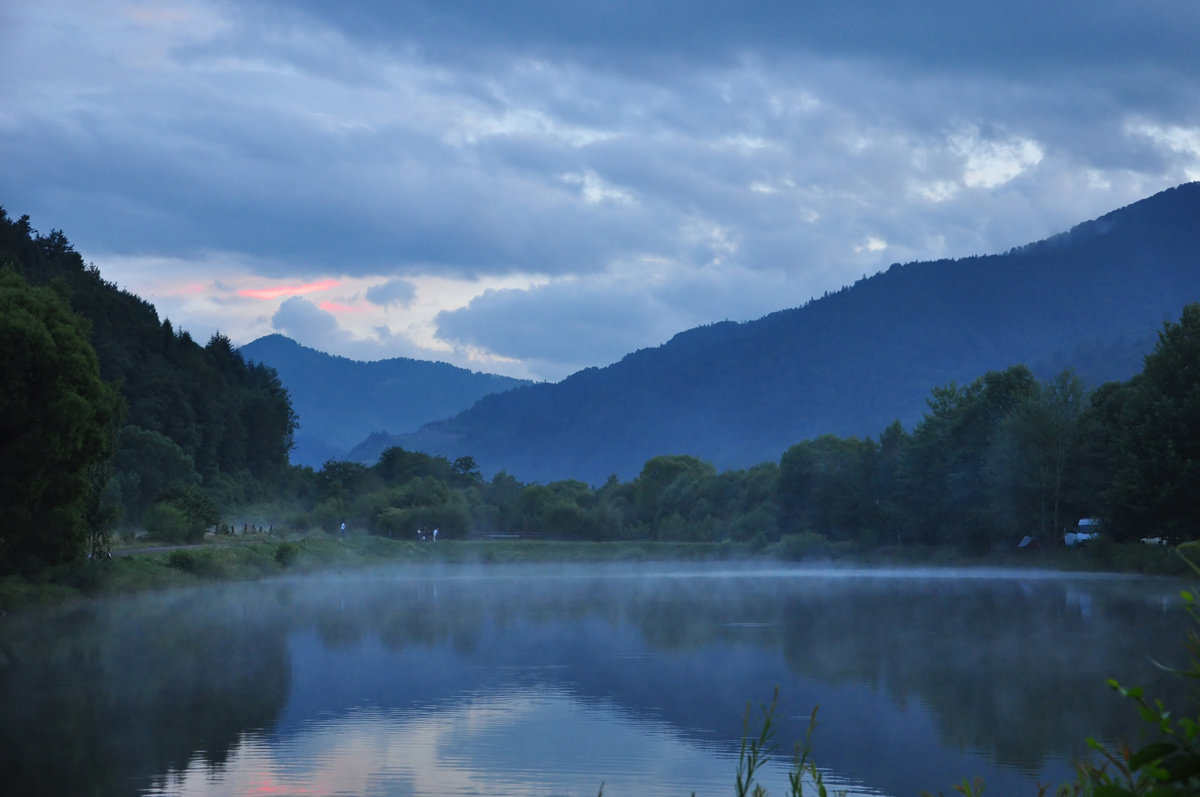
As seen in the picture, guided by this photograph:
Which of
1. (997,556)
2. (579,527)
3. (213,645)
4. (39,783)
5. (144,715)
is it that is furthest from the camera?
(579,527)

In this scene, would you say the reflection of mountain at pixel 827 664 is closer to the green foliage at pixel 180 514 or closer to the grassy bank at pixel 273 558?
the grassy bank at pixel 273 558

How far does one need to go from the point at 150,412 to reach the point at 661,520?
45.8m

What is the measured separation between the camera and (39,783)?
16.0 metres

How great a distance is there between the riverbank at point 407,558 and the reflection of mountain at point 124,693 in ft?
4.67

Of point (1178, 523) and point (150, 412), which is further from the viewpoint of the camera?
point (150, 412)

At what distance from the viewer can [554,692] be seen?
25.0 m

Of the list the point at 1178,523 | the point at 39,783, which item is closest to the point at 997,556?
the point at 1178,523

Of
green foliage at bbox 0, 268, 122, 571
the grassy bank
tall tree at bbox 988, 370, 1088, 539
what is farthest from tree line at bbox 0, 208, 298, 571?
tall tree at bbox 988, 370, 1088, 539

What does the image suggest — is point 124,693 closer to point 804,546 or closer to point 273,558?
point 273,558

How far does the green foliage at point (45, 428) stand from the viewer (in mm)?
34344

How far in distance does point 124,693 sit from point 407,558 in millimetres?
60412

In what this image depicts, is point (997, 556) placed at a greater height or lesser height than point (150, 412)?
lesser

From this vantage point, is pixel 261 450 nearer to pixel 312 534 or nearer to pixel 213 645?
pixel 312 534

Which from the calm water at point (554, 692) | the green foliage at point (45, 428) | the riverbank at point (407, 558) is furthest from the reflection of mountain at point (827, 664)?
the green foliage at point (45, 428)
